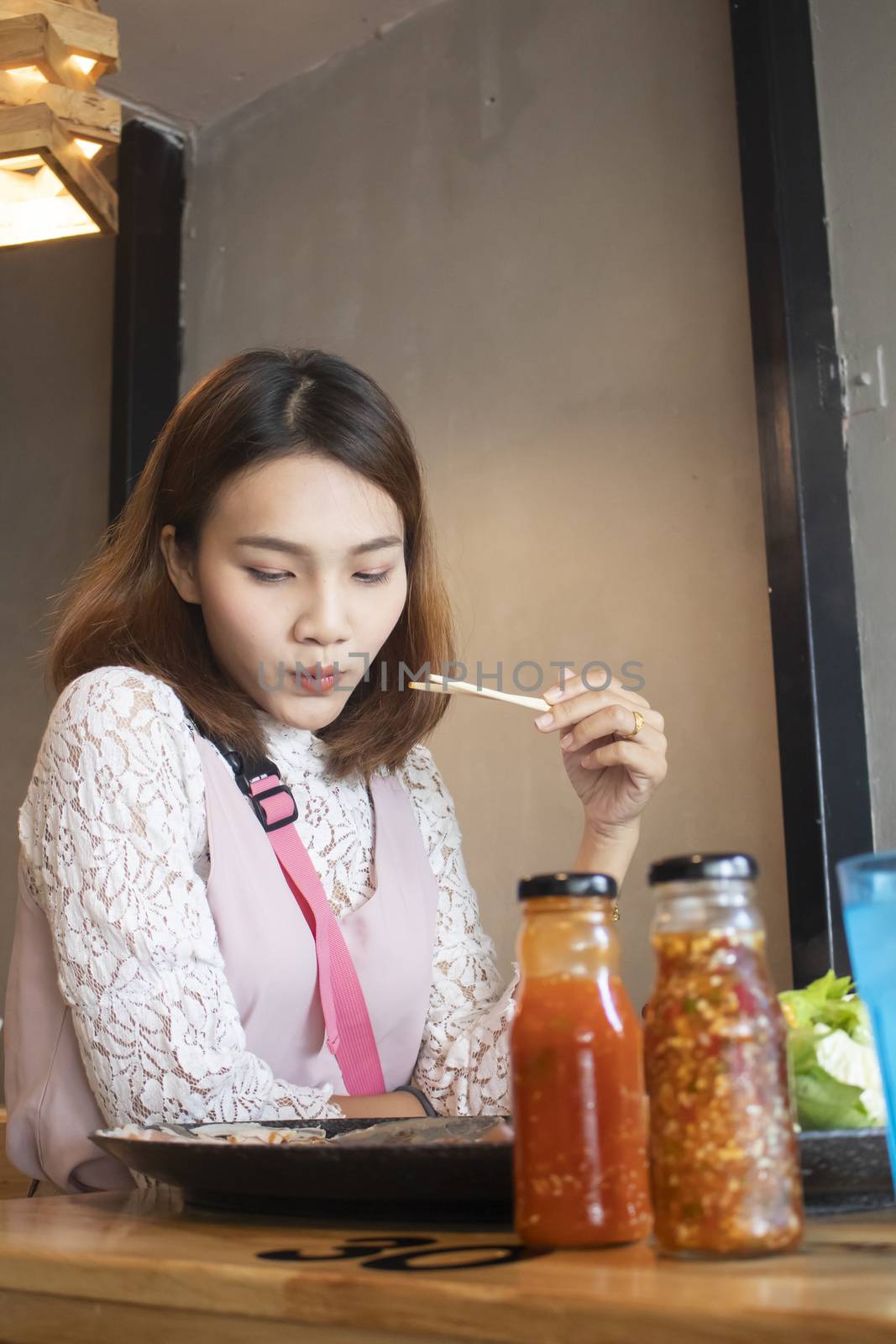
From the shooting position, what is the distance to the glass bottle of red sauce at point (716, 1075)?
0.54 metres

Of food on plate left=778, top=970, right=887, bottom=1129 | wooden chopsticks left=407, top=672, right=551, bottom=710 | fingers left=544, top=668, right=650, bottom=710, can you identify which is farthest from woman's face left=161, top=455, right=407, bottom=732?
food on plate left=778, top=970, right=887, bottom=1129

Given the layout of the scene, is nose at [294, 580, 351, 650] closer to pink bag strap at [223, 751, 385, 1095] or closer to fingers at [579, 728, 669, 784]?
pink bag strap at [223, 751, 385, 1095]

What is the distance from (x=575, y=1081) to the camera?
22.9 inches

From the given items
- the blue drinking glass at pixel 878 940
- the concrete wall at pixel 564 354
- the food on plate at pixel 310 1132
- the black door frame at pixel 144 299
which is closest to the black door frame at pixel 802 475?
the concrete wall at pixel 564 354

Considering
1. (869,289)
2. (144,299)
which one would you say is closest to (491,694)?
(869,289)

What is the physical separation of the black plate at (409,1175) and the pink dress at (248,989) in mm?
494

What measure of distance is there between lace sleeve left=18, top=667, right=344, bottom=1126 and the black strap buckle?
12cm

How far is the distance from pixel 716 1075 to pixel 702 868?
0.29 ft

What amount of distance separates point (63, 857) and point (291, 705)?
0.38 meters

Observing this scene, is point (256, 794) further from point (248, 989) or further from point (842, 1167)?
point (842, 1167)

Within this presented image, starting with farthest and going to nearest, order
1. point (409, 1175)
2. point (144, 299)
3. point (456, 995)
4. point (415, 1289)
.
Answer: point (144, 299)
point (456, 995)
point (409, 1175)
point (415, 1289)

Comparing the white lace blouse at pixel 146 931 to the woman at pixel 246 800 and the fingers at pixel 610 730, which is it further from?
the fingers at pixel 610 730

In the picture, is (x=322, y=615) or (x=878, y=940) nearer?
(x=878, y=940)

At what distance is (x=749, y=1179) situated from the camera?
0.54 metres
